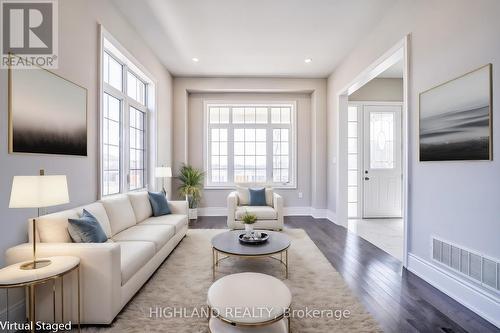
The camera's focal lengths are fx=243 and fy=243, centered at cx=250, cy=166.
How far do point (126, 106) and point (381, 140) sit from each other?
5.17m

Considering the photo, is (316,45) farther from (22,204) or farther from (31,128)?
(22,204)

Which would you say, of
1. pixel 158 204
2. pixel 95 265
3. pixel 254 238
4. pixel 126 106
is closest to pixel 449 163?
pixel 254 238

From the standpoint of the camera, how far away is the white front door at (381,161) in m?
5.43

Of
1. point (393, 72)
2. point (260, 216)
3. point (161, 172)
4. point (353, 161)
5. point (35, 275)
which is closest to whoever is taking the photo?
point (35, 275)

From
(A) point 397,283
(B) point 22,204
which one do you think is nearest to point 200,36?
(B) point 22,204

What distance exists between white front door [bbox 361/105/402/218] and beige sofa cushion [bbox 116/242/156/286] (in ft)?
15.4

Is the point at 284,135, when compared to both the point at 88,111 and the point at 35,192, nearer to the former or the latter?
the point at 88,111

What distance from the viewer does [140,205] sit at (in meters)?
3.45

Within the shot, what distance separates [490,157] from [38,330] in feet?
12.0

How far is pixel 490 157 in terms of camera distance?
192cm

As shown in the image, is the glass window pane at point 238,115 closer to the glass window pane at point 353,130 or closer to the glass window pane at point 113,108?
the glass window pane at point 353,130

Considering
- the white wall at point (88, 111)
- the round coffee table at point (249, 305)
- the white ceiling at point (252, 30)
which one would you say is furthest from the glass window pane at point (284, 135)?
the round coffee table at point (249, 305)

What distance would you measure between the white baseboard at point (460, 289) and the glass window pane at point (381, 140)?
10.2ft

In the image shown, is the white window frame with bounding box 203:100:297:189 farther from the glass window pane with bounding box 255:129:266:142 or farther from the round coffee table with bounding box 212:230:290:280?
the round coffee table with bounding box 212:230:290:280
